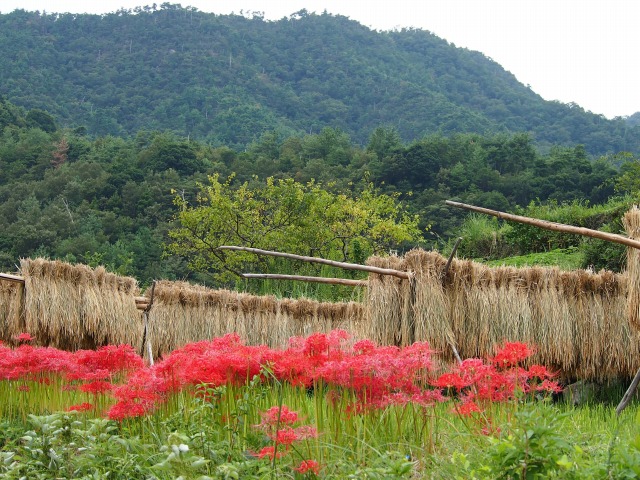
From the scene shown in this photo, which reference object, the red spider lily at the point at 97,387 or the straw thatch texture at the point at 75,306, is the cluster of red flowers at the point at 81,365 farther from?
the straw thatch texture at the point at 75,306

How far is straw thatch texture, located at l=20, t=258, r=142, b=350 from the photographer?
32.3ft

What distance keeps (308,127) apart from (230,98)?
7.42 meters

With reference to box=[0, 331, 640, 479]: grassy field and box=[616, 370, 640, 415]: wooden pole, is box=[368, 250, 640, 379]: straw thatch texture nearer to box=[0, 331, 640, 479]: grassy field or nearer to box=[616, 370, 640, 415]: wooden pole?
box=[616, 370, 640, 415]: wooden pole

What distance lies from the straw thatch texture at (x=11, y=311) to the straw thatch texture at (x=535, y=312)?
4787 mm

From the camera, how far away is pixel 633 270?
7.04 m

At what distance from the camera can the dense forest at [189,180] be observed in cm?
3256

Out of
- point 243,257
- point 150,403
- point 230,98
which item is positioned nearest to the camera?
point 150,403

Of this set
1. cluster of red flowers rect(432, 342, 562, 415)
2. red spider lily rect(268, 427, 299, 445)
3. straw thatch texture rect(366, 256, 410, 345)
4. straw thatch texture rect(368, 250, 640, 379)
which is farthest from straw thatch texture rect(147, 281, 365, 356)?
red spider lily rect(268, 427, 299, 445)

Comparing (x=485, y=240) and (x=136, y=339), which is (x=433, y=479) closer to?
(x=136, y=339)

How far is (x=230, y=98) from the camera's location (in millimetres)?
67500

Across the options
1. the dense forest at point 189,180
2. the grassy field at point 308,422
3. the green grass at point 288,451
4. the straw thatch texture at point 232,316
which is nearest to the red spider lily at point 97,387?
the grassy field at point 308,422

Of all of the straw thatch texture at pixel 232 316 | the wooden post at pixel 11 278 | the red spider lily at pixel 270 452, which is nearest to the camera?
the red spider lily at pixel 270 452

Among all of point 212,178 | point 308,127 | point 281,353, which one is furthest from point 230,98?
point 281,353

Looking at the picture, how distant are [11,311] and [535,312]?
21.9ft
